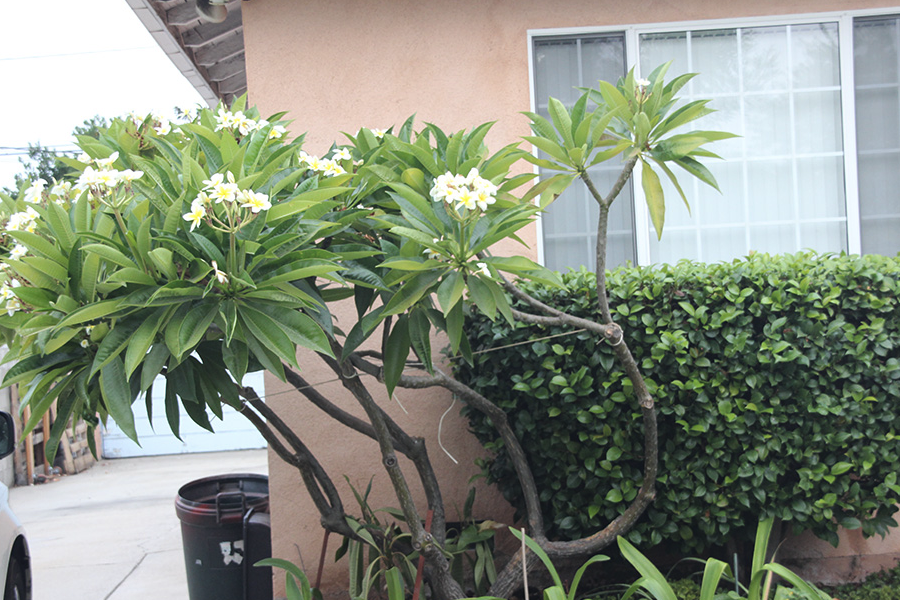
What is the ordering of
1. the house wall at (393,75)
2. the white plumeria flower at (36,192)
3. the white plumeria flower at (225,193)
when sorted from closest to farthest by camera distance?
the white plumeria flower at (225,193) → the white plumeria flower at (36,192) → the house wall at (393,75)

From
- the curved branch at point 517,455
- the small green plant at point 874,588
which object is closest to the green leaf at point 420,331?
the curved branch at point 517,455

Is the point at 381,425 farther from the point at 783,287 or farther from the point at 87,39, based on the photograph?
the point at 87,39

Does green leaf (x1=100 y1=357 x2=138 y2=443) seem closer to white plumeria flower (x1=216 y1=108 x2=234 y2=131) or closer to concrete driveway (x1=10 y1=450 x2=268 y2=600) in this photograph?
white plumeria flower (x1=216 y1=108 x2=234 y2=131)

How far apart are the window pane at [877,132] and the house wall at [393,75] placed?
0.67ft

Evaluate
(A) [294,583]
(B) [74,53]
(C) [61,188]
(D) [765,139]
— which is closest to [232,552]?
(A) [294,583]

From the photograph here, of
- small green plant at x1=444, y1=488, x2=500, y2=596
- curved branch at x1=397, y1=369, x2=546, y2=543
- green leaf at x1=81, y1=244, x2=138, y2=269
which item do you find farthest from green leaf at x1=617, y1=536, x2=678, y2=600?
green leaf at x1=81, y1=244, x2=138, y2=269

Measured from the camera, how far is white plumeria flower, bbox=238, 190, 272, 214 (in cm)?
221

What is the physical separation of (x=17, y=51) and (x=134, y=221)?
21.1 m

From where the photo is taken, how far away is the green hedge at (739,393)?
347 cm

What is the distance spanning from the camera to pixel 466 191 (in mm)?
2377

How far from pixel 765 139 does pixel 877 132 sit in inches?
26.9

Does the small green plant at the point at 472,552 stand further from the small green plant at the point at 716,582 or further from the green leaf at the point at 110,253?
the green leaf at the point at 110,253

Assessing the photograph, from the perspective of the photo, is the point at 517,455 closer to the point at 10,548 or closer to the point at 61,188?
the point at 61,188

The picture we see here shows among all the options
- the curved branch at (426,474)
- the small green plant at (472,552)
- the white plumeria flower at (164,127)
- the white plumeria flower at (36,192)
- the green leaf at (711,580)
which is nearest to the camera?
the white plumeria flower at (36,192)
